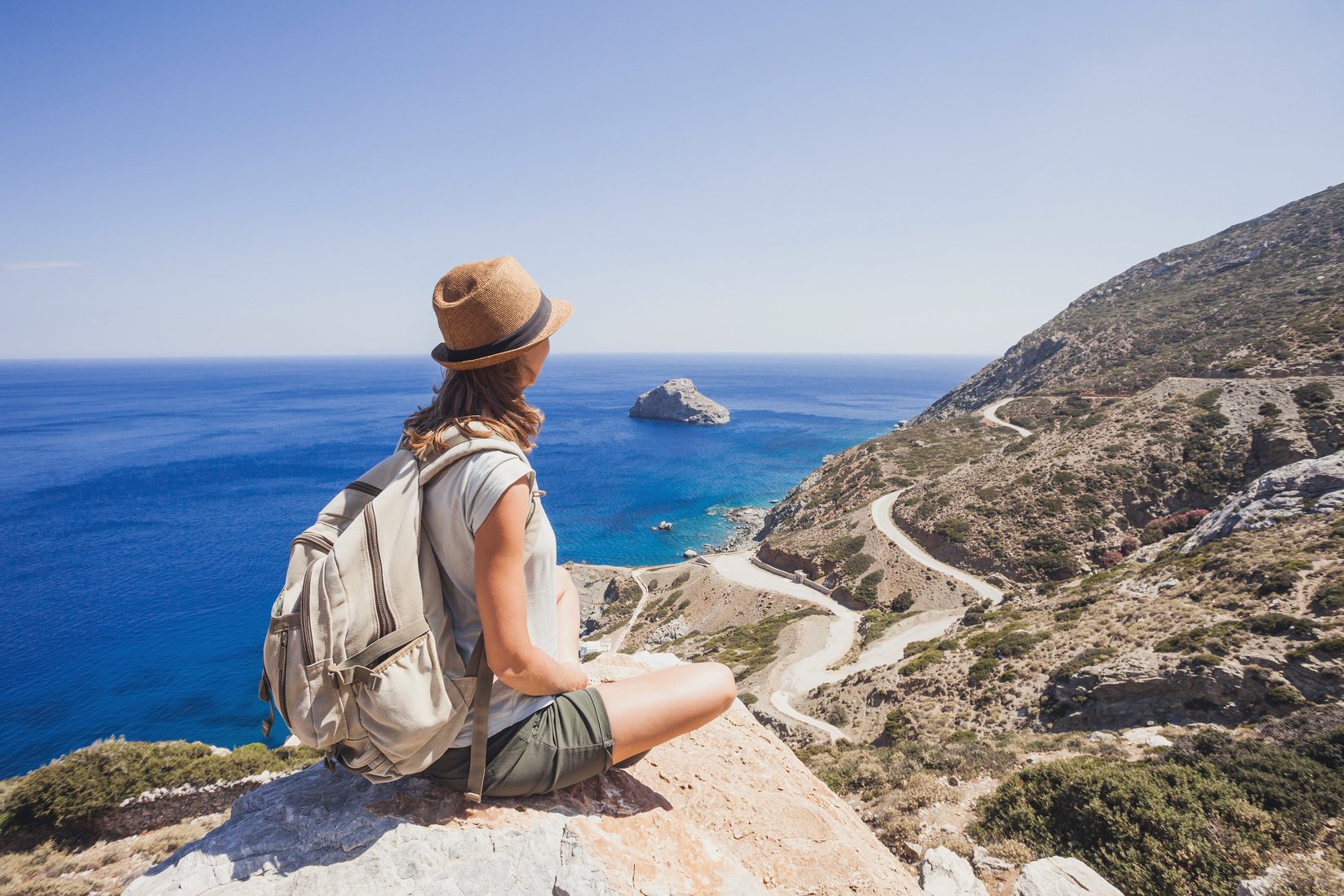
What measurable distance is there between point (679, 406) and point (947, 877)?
4599 inches

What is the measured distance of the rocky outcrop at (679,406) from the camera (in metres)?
120

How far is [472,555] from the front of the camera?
236 centimetres

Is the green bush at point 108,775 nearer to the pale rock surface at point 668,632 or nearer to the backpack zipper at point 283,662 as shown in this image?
the backpack zipper at point 283,662

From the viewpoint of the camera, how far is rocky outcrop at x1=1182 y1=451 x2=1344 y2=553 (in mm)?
20578

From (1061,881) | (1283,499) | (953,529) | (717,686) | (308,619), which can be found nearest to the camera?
(308,619)

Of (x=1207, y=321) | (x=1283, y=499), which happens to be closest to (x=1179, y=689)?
(x=1283, y=499)

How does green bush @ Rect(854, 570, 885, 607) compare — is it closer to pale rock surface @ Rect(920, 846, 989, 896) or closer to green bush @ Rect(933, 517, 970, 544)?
green bush @ Rect(933, 517, 970, 544)

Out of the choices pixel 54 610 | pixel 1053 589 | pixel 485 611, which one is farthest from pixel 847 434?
pixel 485 611

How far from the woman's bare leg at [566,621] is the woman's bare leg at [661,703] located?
282 millimetres

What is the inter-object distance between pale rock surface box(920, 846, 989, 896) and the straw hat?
19.7ft

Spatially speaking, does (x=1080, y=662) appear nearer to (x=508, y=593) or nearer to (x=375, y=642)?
(x=508, y=593)

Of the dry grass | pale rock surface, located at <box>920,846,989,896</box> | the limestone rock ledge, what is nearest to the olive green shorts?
the limestone rock ledge

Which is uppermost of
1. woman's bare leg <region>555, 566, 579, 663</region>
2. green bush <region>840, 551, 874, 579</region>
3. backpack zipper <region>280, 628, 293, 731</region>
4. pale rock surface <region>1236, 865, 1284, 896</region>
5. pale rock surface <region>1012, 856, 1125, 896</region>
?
backpack zipper <region>280, 628, 293, 731</region>

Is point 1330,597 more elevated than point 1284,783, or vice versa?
point 1284,783
